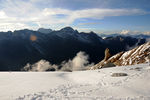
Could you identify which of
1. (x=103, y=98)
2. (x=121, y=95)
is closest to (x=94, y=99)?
(x=103, y=98)

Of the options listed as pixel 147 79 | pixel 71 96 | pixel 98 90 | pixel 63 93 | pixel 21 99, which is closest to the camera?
pixel 21 99

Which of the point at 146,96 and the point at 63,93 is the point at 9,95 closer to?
the point at 63,93

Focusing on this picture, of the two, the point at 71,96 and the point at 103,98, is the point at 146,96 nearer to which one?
the point at 103,98

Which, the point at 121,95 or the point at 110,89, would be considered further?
the point at 110,89

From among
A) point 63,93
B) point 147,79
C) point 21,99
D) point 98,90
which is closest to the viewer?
point 21,99

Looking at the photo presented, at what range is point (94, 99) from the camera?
10977mm

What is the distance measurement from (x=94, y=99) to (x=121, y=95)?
2.98 m

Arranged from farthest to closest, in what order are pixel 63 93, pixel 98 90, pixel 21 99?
1. pixel 98 90
2. pixel 63 93
3. pixel 21 99

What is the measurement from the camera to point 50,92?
1256 cm

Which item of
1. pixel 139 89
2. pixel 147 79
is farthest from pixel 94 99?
pixel 147 79

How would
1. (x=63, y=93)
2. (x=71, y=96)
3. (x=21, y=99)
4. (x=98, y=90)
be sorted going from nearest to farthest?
1. (x=21, y=99)
2. (x=71, y=96)
3. (x=63, y=93)
4. (x=98, y=90)

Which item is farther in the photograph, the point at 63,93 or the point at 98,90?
the point at 98,90

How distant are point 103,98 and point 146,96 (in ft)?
13.5

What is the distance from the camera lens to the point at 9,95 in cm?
1139
